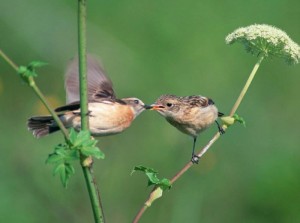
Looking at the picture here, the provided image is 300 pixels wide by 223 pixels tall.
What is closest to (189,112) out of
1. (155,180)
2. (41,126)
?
(41,126)

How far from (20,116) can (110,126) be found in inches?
164

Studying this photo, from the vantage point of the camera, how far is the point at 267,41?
4141 mm

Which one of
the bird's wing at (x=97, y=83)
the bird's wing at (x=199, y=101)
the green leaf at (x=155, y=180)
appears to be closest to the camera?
the green leaf at (x=155, y=180)

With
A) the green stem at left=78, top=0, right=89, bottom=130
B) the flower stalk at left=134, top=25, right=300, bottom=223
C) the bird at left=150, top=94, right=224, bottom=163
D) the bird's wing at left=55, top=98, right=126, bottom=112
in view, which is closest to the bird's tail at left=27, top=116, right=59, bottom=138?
the bird's wing at left=55, top=98, right=126, bottom=112

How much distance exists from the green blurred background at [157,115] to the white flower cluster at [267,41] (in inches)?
122

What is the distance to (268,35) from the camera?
4.09m

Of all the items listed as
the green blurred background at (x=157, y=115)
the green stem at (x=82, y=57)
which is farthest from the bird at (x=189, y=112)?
the green stem at (x=82, y=57)

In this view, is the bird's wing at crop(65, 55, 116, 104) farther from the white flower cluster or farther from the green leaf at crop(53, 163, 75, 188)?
the green leaf at crop(53, 163, 75, 188)

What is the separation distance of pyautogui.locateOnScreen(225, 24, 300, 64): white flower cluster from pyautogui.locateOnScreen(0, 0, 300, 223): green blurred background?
3090mm

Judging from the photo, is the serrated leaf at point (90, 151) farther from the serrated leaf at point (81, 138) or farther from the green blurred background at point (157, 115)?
the green blurred background at point (157, 115)

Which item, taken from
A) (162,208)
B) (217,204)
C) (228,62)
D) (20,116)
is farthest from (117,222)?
(228,62)

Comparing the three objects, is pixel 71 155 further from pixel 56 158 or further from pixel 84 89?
pixel 84 89

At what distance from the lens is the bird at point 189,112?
605 cm

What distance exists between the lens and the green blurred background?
7.41 m
